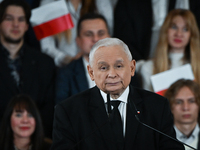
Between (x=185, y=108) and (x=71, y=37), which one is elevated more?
(x=71, y=37)

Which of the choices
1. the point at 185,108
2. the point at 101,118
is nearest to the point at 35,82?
the point at 185,108

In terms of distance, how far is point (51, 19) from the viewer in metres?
2.93

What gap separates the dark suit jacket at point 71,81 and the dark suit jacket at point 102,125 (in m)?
1.20

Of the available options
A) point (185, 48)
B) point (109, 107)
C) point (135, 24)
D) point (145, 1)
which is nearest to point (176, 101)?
point (185, 48)

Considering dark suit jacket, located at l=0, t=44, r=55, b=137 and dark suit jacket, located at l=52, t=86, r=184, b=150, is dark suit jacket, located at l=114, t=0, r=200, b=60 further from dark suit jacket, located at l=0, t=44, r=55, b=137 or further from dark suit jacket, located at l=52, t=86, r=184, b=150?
dark suit jacket, located at l=52, t=86, r=184, b=150

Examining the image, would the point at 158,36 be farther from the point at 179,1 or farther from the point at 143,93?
the point at 143,93

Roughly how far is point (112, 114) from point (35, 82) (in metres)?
1.52

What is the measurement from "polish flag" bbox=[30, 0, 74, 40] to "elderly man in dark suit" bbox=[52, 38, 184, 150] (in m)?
1.71

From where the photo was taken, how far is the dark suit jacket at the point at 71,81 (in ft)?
8.19

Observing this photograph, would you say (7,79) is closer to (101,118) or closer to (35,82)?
(35,82)

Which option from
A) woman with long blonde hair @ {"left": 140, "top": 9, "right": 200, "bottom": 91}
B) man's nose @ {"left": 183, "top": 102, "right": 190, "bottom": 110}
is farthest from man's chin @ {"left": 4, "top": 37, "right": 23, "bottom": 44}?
man's nose @ {"left": 183, "top": 102, "right": 190, "bottom": 110}

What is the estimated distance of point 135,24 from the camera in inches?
119

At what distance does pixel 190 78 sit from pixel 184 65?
0.33 ft

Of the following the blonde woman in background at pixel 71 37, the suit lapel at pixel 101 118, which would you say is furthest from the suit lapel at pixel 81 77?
the suit lapel at pixel 101 118
